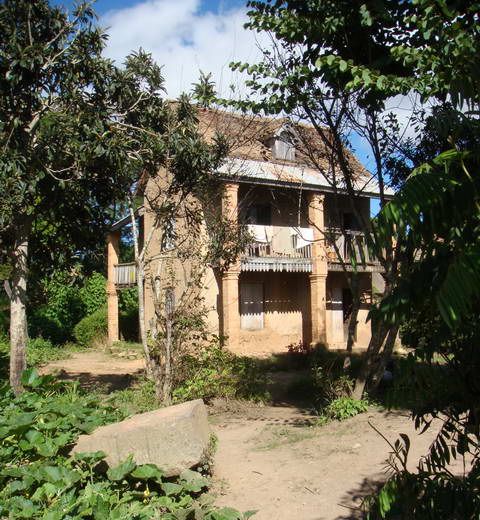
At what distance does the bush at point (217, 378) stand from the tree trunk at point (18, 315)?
2511 mm

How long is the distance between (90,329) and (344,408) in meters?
16.2

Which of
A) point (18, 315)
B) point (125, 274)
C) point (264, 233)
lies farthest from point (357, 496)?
point (125, 274)

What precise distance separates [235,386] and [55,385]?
11.0ft

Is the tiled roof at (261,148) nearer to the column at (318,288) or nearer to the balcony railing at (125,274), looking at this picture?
the column at (318,288)

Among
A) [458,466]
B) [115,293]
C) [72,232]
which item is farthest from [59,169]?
[115,293]

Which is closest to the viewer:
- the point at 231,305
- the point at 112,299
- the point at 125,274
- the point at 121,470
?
the point at 121,470

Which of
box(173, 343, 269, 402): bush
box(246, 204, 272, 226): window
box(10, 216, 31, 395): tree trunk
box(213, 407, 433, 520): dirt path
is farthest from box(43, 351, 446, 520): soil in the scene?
box(246, 204, 272, 226): window

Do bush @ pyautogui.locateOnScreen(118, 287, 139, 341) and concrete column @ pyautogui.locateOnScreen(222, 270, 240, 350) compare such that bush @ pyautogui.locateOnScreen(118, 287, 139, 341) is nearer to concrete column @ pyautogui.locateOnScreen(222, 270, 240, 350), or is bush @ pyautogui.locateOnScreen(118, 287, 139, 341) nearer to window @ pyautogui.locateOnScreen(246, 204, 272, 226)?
window @ pyautogui.locateOnScreen(246, 204, 272, 226)

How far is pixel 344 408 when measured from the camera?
27.6ft

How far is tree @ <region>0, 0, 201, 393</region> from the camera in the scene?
7734 millimetres

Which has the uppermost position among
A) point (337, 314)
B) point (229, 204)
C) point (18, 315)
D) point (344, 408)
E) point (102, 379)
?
point (229, 204)

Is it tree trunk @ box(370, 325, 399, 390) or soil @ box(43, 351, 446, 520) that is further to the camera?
tree trunk @ box(370, 325, 399, 390)

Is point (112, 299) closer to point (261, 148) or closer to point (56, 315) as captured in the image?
point (56, 315)

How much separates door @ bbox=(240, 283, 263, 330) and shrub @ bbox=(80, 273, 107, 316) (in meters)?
8.04
